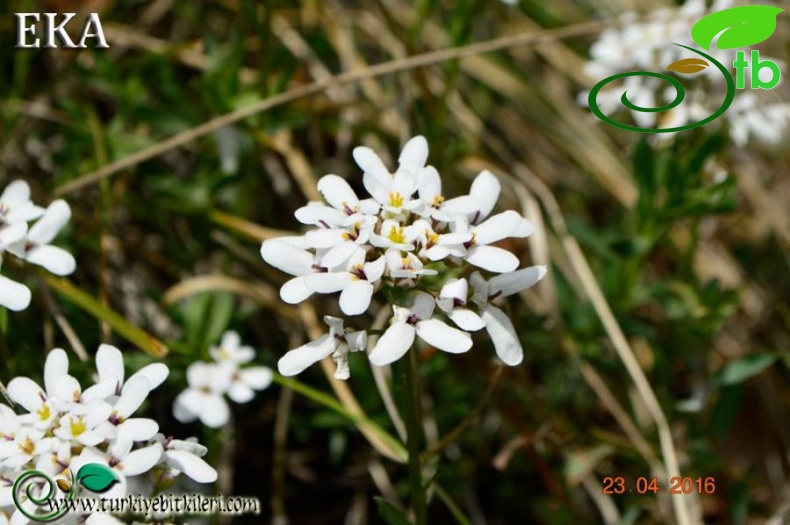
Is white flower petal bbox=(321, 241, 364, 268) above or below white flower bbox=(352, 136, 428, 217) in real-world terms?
below

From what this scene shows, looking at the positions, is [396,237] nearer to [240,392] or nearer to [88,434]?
[88,434]

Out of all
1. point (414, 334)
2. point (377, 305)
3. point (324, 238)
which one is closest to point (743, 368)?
point (377, 305)

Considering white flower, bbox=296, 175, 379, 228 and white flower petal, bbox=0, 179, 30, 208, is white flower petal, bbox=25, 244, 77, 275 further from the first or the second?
white flower, bbox=296, 175, 379, 228

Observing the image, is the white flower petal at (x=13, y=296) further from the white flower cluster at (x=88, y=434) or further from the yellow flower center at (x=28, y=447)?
the yellow flower center at (x=28, y=447)

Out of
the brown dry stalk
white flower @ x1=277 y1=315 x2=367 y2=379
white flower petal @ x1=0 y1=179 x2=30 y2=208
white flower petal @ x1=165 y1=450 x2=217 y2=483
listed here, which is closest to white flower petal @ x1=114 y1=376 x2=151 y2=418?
white flower petal @ x1=165 y1=450 x2=217 y2=483

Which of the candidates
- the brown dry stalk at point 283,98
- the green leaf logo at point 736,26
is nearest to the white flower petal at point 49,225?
the brown dry stalk at point 283,98
